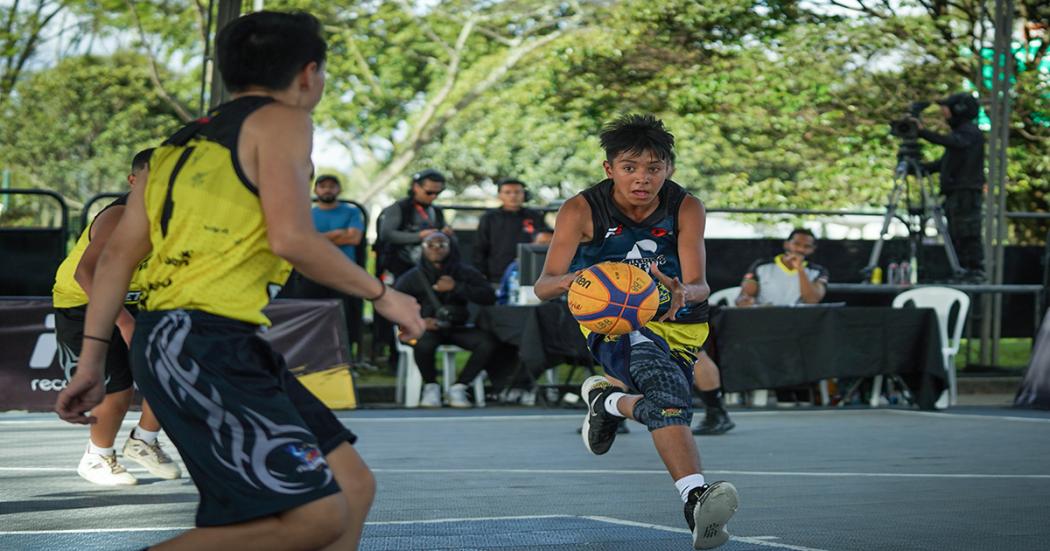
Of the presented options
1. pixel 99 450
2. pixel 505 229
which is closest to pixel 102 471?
pixel 99 450

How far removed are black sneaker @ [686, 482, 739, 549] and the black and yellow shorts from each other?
77.9 inches

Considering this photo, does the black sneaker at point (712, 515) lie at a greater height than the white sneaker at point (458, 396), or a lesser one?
greater

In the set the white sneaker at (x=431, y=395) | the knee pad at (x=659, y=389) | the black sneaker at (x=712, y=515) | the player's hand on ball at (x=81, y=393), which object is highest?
the player's hand on ball at (x=81, y=393)

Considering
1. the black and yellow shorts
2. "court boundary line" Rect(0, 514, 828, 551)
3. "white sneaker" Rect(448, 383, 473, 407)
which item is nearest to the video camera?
"white sneaker" Rect(448, 383, 473, 407)

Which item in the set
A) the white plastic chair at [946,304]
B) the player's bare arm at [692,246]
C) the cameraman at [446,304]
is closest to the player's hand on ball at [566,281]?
the player's bare arm at [692,246]

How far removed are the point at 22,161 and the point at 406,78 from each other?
473 inches

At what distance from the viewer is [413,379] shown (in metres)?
14.1

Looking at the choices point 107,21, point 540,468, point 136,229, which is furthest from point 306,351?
point 107,21

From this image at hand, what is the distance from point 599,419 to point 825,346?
756 cm

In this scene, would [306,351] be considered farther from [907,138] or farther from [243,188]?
[243,188]

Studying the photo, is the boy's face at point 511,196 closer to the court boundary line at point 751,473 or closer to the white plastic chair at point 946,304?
the white plastic chair at point 946,304

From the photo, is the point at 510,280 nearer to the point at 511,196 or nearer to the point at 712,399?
the point at 511,196

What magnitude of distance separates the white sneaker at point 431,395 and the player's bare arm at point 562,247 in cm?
747

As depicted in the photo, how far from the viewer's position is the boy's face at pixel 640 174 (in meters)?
6.38
